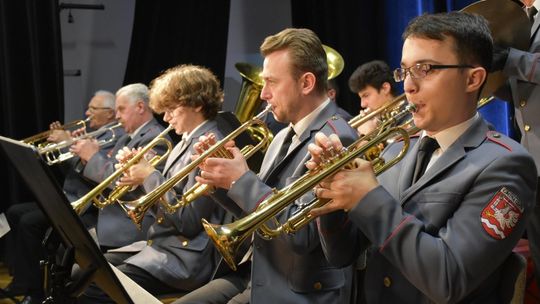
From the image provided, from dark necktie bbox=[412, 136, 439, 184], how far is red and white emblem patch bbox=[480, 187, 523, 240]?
31 cm

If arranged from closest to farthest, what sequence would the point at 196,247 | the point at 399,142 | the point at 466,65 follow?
the point at 466,65 < the point at 399,142 < the point at 196,247

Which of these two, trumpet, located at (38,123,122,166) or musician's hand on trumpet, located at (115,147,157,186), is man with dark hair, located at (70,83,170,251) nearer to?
trumpet, located at (38,123,122,166)

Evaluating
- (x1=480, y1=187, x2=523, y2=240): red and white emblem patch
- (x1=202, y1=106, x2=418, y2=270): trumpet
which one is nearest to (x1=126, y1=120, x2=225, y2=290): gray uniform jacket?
(x1=202, y1=106, x2=418, y2=270): trumpet

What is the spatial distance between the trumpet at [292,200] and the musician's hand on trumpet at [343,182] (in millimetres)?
20

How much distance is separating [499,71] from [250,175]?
119cm

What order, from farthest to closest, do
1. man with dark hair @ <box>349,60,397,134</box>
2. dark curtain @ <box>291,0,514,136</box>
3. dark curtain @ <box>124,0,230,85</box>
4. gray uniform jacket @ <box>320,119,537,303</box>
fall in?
dark curtain @ <box>124,0,230,85</box>, dark curtain @ <box>291,0,514,136</box>, man with dark hair @ <box>349,60,397,134</box>, gray uniform jacket @ <box>320,119,537,303</box>

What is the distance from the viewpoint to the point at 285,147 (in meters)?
2.82

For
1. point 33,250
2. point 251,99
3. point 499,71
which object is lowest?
point 33,250

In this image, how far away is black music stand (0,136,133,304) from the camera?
1891mm

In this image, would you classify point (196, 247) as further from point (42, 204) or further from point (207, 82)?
point (42, 204)

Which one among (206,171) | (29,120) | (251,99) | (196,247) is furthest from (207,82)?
(29,120)

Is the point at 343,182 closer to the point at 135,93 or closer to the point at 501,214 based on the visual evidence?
the point at 501,214

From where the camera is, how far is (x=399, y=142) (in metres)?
2.22

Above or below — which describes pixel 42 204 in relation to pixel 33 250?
above
